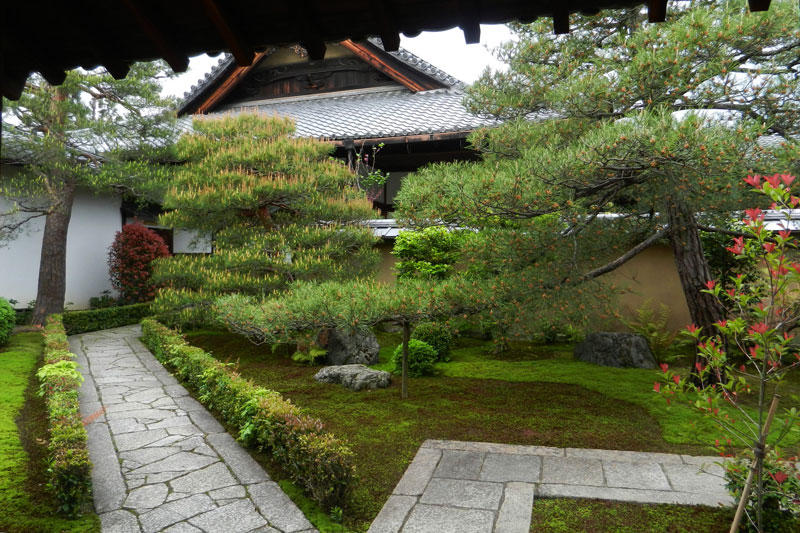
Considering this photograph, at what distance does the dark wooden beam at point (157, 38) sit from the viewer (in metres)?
2.83

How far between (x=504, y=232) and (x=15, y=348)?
8.95 meters

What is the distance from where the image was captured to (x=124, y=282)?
13320 millimetres

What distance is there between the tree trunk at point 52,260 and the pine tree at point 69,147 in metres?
0.02

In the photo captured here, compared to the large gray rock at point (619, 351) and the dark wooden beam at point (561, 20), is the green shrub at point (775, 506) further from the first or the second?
the large gray rock at point (619, 351)

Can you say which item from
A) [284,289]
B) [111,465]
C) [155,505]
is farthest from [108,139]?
[155,505]

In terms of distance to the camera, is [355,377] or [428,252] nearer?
[355,377]

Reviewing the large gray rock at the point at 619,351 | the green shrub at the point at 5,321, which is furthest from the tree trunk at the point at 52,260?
the large gray rock at the point at 619,351

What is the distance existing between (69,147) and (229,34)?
1030 centimetres

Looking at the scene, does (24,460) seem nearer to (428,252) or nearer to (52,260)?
(428,252)

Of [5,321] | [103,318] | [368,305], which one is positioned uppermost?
[368,305]

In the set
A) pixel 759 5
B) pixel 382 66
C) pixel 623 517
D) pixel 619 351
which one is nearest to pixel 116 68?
→ pixel 759 5

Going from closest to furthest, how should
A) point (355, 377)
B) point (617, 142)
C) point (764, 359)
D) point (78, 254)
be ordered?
point (764, 359) < point (617, 142) < point (355, 377) < point (78, 254)

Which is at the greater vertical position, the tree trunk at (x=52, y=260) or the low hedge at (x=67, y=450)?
the tree trunk at (x=52, y=260)

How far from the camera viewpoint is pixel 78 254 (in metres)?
13.5
